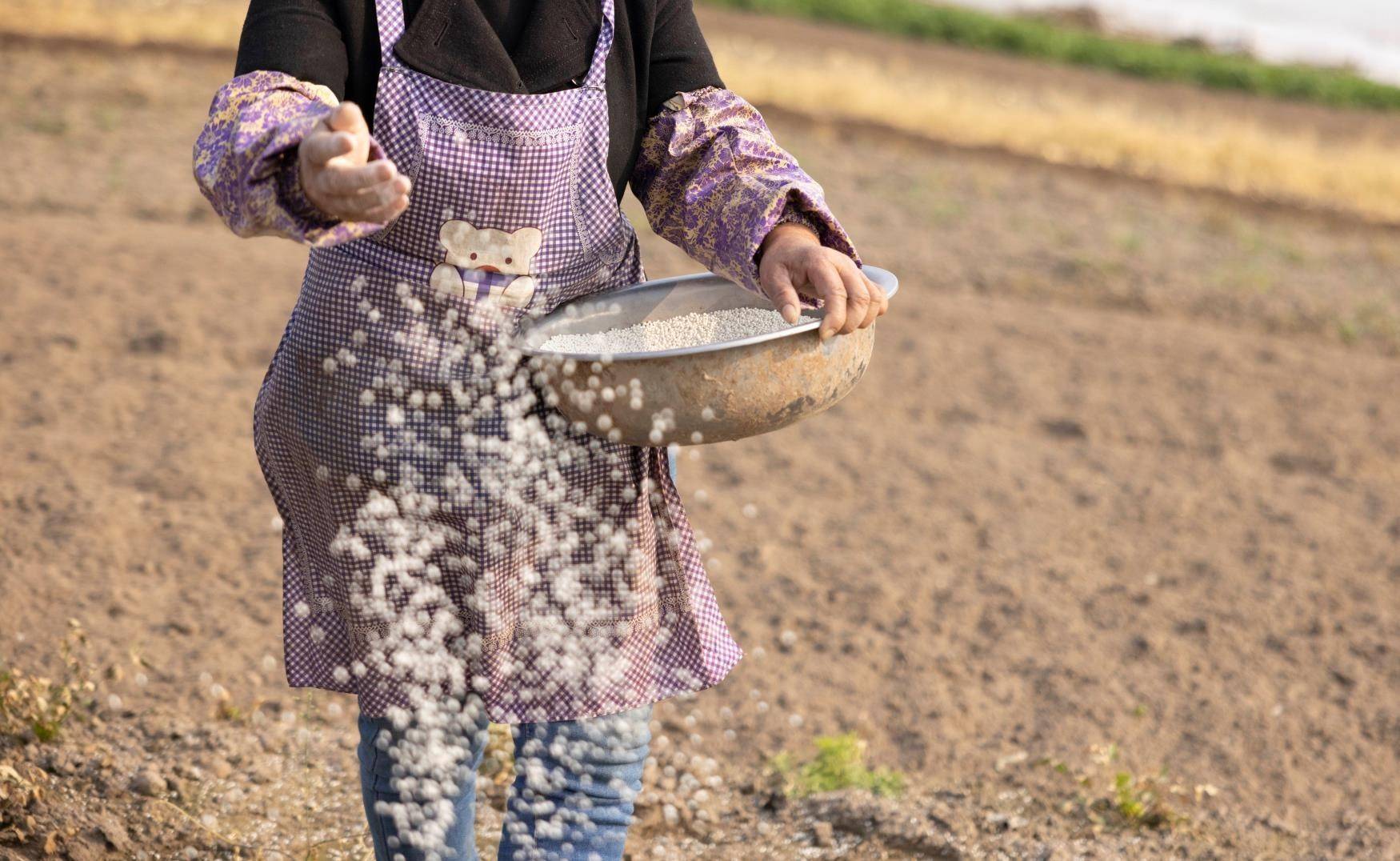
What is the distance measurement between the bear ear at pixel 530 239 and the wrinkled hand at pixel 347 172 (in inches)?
17.3

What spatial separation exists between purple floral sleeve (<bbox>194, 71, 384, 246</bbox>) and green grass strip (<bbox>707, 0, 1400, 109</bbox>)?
22.1m

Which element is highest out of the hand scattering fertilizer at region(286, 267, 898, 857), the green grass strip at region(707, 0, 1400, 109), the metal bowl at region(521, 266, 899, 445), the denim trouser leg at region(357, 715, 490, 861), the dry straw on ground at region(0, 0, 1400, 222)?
the metal bowl at region(521, 266, 899, 445)

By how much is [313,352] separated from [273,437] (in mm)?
180

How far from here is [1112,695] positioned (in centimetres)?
365

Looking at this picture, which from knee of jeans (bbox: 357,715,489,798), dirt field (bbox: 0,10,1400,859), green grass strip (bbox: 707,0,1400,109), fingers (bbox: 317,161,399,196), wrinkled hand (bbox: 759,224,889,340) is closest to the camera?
fingers (bbox: 317,161,399,196)

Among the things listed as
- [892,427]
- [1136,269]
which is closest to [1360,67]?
[1136,269]

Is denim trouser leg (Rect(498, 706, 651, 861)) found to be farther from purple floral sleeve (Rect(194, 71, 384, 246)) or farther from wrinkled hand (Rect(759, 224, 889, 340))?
purple floral sleeve (Rect(194, 71, 384, 246))

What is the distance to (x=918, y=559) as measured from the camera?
14.2 ft

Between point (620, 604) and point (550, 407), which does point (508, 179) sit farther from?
point (620, 604)

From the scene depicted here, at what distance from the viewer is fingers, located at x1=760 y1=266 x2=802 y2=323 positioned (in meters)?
1.91

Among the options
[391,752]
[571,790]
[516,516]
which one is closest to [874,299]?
[516,516]

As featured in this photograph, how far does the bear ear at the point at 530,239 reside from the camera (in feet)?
6.51

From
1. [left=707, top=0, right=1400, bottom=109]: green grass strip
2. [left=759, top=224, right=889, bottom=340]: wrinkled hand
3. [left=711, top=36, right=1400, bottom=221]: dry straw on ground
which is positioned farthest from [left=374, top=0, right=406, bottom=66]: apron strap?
[left=707, top=0, right=1400, bottom=109]: green grass strip

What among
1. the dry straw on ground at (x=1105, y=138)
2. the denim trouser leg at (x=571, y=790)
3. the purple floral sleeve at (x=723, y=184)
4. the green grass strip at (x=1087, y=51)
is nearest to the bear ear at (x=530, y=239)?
the purple floral sleeve at (x=723, y=184)
